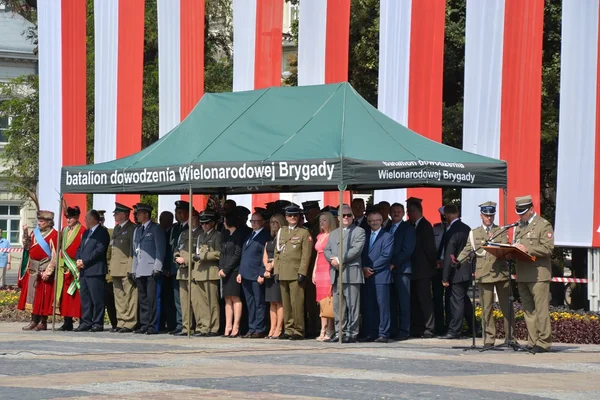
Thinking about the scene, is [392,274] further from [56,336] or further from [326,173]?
[56,336]

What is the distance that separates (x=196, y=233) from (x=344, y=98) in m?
2.78

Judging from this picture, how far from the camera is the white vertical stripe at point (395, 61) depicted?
21.9 metres

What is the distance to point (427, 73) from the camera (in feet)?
71.7

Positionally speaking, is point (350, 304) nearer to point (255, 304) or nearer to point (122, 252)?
point (255, 304)

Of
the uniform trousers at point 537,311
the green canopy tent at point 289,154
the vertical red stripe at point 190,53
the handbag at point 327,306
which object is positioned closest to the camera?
the uniform trousers at point 537,311

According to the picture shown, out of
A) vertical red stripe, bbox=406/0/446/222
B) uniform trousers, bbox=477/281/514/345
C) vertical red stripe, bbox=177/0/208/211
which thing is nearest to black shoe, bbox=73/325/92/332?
vertical red stripe, bbox=177/0/208/211

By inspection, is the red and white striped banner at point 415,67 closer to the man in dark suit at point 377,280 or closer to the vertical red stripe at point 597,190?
the vertical red stripe at point 597,190

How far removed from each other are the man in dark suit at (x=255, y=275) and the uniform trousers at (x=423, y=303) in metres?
2.05

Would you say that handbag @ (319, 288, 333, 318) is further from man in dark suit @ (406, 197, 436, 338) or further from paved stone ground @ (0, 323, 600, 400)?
man in dark suit @ (406, 197, 436, 338)

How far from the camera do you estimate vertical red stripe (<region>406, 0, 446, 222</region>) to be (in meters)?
21.8

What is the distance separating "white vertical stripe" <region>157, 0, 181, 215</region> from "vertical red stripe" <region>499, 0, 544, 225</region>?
18.6ft

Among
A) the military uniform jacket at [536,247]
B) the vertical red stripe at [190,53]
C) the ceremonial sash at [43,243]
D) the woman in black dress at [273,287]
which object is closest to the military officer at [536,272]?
the military uniform jacket at [536,247]

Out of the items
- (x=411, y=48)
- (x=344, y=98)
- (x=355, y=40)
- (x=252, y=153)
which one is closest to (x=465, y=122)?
(x=411, y=48)

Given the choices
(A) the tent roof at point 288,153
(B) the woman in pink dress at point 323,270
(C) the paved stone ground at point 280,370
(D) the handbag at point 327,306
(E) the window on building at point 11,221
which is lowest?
(E) the window on building at point 11,221
